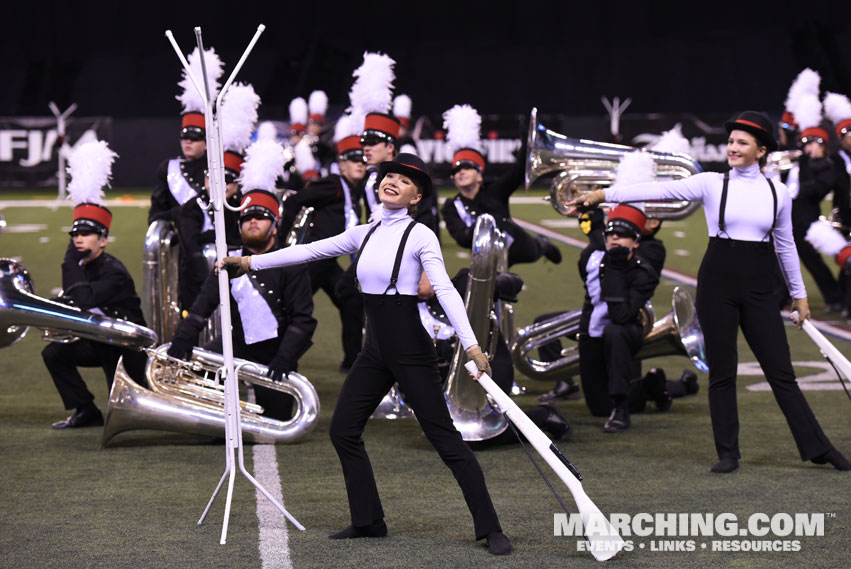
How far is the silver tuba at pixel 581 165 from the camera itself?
6980mm

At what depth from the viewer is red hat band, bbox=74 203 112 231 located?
691 cm

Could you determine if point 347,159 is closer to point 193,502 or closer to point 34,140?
point 193,502

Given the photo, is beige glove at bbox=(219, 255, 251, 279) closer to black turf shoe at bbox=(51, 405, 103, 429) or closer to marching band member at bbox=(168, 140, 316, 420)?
marching band member at bbox=(168, 140, 316, 420)

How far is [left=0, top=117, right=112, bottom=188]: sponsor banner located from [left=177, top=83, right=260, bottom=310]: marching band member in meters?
21.9

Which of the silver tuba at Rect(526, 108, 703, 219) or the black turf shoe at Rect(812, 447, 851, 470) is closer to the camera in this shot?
the black turf shoe at Rect(812, 447, 851, 470)

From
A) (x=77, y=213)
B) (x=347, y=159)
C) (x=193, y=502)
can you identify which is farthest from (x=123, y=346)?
(x=347, y=159)

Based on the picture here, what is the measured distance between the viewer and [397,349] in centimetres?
462

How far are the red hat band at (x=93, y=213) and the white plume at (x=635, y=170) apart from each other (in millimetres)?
2941

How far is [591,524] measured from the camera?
4512mm

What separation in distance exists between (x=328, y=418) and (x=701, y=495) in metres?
2.53

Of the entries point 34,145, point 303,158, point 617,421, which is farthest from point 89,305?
point 34,145

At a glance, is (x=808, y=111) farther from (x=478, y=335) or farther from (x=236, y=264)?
(x=236, y=264)

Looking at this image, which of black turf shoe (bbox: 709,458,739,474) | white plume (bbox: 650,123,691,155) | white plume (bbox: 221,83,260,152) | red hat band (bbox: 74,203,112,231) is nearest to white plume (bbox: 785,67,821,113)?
white plume (bbox: 650,123,691,155)

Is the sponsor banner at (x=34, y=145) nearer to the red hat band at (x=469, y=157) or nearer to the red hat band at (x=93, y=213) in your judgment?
the red hat band at (x=469, y=157)
